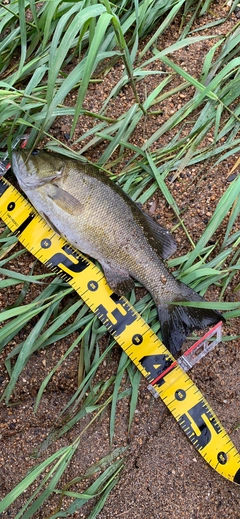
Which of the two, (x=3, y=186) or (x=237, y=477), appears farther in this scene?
(x=3, y=186)

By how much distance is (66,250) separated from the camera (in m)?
2.99

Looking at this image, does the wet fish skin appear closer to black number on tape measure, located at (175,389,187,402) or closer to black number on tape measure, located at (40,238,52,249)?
black number on tape measure, located at (40,238,52,249)

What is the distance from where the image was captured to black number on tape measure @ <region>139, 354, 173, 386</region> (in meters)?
2.91

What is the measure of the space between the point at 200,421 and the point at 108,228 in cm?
137

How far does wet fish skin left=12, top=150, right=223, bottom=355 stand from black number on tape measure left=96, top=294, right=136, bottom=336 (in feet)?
0.41

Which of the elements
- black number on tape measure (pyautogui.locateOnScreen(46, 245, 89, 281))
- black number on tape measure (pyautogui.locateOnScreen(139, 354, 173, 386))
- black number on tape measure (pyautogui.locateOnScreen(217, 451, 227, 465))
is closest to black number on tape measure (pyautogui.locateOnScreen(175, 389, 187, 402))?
black number on tape measure (pyautogui.locateOnScreen(139, 354, 173, 386))

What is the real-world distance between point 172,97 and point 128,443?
2.42m

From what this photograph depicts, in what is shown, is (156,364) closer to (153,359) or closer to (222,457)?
(153,359)

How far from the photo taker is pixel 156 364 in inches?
115

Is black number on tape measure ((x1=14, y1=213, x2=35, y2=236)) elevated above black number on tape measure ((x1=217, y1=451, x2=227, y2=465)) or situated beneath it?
elevated above

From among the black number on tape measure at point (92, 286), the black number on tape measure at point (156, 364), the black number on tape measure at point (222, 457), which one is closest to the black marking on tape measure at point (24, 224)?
the black number on tape measure at point (92, 286)

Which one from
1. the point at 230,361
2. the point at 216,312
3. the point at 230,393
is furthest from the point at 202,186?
the point at 230,393

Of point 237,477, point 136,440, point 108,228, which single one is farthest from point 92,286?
point 237,477

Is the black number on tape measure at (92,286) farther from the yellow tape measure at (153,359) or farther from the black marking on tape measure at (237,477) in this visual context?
the black marking on tape measure at (237,477)
